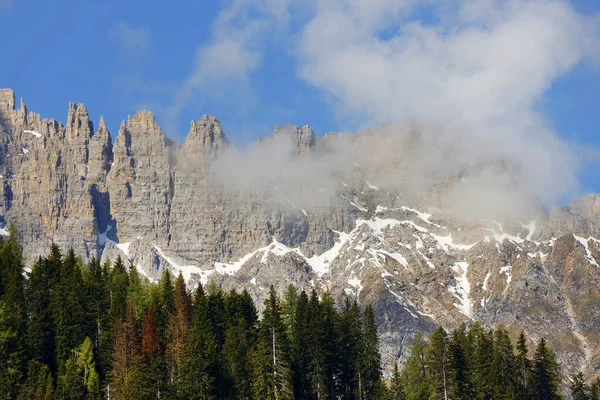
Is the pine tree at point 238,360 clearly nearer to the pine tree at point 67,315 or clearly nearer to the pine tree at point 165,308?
the pine tree at point 165,308

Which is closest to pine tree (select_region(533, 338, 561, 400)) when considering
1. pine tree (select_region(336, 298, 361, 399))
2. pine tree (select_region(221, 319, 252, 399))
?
pine tree (select_region(336, 298, 361, 399))

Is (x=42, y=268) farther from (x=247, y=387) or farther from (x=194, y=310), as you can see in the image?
(x=247, y=387)

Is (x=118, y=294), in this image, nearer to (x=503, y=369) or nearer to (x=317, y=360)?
(x=317, y=360)

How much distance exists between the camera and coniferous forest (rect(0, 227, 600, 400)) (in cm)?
10600

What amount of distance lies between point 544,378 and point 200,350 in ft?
149

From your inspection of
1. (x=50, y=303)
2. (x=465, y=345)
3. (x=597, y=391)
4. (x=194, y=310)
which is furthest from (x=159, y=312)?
(x=597, y=391)

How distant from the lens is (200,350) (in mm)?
107500

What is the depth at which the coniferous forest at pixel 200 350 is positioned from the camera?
106 meters

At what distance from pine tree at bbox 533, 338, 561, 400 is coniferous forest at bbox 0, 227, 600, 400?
17 centimetres

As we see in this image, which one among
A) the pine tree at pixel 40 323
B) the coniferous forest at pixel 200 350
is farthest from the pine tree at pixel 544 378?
the pine tree at pixel 40 323

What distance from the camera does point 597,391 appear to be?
469 feet

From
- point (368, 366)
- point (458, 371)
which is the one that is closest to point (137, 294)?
point (368, 366)

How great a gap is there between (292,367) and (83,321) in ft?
79.5

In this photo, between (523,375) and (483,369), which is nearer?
(483,369)
